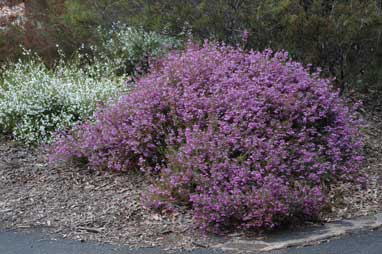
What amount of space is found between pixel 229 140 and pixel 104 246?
132 cm

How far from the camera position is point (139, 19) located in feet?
28.5

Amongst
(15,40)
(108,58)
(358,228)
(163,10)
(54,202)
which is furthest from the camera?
(15,40)

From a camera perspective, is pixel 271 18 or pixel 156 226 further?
pixel 271 18

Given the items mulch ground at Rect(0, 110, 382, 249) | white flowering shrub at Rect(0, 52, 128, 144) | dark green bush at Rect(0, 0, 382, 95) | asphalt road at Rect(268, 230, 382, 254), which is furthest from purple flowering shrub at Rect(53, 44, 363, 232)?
dark green bush at Rect(0, 0, 382, 95)

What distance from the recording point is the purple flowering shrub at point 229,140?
16.0 feet

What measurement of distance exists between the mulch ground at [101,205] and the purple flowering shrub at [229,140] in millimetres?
138

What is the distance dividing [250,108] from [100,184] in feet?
4.86

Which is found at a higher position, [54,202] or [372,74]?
[372,74]

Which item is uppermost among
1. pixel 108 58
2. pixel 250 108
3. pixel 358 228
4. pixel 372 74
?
pixel 108 58

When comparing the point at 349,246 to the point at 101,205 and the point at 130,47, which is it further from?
the point at 130,47

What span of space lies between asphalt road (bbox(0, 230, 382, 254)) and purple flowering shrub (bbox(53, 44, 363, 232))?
36cm

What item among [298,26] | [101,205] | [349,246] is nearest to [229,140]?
[101,205]

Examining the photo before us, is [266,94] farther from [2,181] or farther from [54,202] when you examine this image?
[2,181]

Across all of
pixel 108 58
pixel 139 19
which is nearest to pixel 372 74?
pixel 139 19
